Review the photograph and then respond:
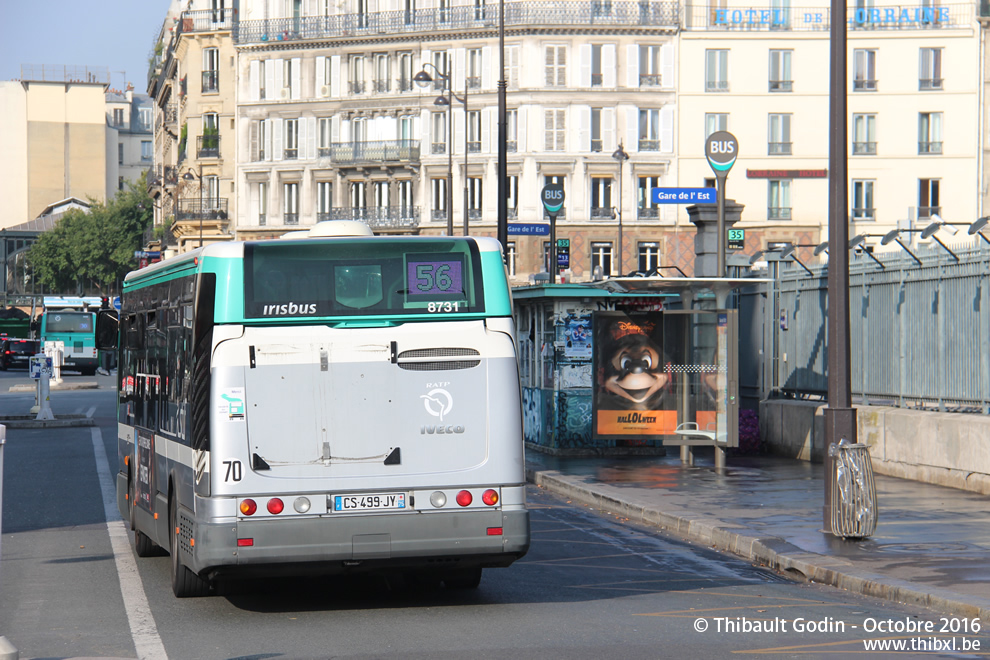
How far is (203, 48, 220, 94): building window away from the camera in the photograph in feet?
256

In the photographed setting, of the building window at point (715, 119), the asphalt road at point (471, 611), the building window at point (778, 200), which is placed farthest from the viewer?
the building window at point (715, 119)

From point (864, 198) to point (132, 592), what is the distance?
5897cm

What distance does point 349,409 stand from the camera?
8805 millimetres

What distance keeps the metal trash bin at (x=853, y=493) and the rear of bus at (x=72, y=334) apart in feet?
177

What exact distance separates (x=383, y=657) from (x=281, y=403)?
1.96 m

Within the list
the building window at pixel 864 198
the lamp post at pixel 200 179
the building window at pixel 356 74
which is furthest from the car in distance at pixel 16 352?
the building window at pixel 864 198

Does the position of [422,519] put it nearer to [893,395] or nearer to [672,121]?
[893,395]

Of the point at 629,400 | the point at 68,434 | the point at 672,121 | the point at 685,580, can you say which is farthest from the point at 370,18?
the point at 685,580

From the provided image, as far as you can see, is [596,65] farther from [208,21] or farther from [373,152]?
[208,21]

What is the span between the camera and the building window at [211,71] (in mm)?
78125

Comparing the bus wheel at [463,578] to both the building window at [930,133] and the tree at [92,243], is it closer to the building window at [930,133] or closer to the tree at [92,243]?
the building window at [930,133]

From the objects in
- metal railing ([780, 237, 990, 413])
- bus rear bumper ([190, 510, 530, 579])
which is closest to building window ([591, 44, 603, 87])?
metal railing ([780, 237, 990, 413])

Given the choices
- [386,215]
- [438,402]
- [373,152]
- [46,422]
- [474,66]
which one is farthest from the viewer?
[386,215]

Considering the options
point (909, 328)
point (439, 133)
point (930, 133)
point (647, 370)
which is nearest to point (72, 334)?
point (439, 133)
